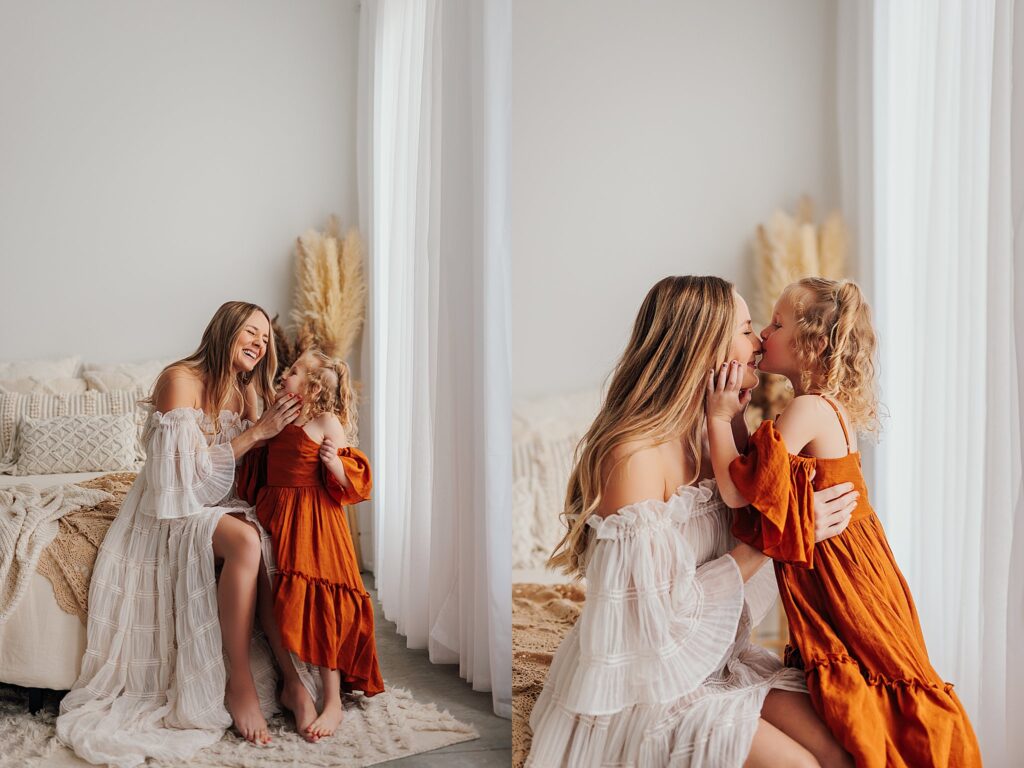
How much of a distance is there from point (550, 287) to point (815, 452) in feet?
2.14

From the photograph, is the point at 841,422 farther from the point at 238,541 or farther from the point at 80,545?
the point at 80,545

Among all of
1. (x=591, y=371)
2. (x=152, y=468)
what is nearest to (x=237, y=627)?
Answer: (x=152, y=468)

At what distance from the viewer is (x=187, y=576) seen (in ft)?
6.13

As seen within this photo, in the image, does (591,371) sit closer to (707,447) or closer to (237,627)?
(707,447)

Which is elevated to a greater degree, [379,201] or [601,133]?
[601,133]

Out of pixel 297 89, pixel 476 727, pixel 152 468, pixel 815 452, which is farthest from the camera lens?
pixel 476 727

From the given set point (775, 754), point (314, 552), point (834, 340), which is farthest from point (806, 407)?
point (314, 552)

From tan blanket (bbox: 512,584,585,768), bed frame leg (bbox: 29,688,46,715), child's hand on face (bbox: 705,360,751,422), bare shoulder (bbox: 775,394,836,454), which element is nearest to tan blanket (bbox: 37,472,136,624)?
bed frame leg (bbox: 29,688,46,715)

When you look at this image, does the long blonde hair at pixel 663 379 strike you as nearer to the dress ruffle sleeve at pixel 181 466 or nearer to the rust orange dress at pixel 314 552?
the rust orange dress at pixel 314 552

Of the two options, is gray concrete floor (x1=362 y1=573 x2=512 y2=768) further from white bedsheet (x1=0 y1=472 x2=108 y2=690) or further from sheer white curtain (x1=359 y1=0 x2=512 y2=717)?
white bedsheet (x1=0 y1=472 x2=108 y2=690)

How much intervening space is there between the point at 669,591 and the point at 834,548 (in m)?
0.33

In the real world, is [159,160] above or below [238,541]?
above

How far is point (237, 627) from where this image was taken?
74.2 inches

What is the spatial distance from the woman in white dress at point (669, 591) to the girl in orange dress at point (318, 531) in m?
0.51
